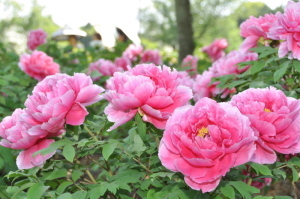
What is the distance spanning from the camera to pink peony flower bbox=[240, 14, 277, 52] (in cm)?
232

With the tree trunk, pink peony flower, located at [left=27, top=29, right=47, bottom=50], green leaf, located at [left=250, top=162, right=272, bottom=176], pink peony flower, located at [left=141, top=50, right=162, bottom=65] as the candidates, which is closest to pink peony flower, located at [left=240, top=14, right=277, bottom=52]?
green leaf, located at [left=250, top=162, right=272, bottom=176]

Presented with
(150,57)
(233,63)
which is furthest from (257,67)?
(150,57)

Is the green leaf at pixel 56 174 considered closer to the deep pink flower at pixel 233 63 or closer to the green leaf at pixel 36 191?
the green leaf at pixel 36 191

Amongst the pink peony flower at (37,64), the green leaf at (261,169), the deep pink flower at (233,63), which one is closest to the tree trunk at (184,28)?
the pink peony flower at (37,64)

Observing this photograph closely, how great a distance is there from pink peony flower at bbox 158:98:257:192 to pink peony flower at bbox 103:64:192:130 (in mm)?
217

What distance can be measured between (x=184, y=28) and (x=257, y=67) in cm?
516

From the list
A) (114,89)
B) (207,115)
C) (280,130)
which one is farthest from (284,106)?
(114,89)

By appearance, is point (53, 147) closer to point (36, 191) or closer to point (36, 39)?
point (36, 191)

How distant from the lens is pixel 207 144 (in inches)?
50.3

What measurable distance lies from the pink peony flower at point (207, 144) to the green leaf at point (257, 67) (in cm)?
96

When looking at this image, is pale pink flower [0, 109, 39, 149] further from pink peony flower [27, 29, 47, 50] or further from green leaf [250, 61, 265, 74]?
pink peony flower [27, 29, 47, 50]

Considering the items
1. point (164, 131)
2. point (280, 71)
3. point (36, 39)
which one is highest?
point (164, 131)

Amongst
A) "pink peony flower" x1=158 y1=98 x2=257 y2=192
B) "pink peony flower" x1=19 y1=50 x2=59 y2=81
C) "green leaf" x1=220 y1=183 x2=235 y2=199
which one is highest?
"pink peony flower" x1=158 y1=98 x2=257 y2=192

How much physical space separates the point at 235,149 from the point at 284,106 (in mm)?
286
